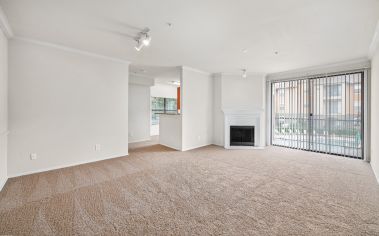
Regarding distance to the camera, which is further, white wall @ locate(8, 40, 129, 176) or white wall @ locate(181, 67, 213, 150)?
white wall @ locate(181, 67, 213, 150)

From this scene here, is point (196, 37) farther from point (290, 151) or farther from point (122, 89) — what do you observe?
point (290, 151)

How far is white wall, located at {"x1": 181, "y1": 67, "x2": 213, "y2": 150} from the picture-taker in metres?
5.14

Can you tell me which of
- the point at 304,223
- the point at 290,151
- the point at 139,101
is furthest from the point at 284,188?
the point at 139,101

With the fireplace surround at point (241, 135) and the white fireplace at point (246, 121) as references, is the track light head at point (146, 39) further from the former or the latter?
the fireplace surround at point (241, 135)

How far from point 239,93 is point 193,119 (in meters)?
1.87

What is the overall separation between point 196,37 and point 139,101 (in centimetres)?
438

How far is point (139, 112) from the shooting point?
6.73 m

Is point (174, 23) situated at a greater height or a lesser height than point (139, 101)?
greater

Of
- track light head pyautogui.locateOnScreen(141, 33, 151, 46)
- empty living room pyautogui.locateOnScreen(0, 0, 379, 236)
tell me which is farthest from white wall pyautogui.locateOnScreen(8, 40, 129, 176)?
track light head pyautogui.locateOnScreen(141, 33, 151, 46)

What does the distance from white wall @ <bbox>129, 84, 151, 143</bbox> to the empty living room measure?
1384mm

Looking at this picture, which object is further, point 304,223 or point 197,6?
point 197,6

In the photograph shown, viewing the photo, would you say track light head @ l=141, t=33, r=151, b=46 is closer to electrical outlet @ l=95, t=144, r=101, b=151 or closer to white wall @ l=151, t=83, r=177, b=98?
electrical outlet @ l=95, t=144, r=101, b=151

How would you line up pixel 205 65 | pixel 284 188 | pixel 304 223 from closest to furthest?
pixel 304 223 → pixel 284 188 → pixel 205 65

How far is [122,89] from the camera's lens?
442cm
